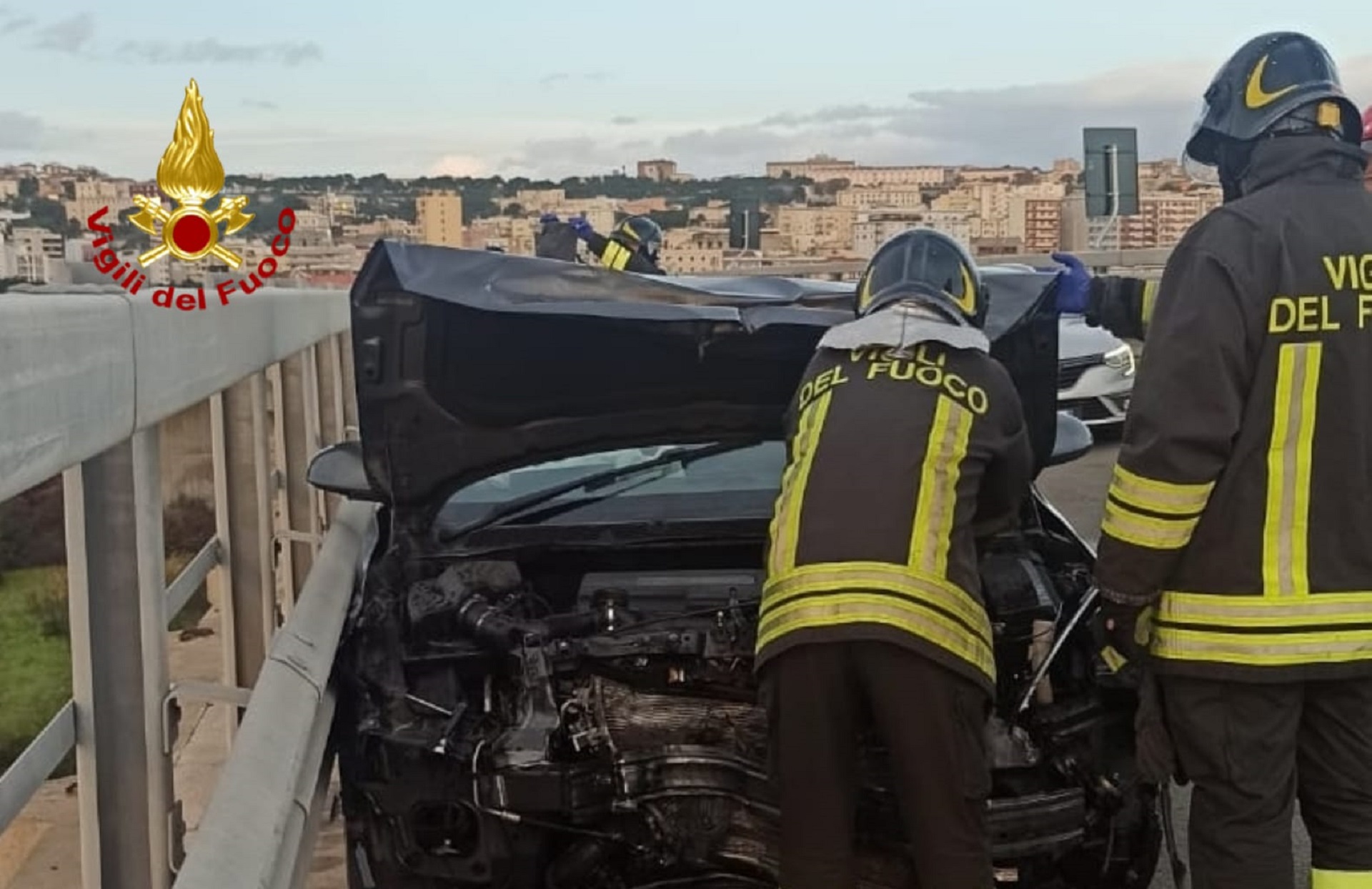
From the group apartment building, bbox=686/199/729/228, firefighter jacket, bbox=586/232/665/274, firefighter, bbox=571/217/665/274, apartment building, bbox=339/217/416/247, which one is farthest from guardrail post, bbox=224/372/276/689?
apartment building, bbox=686/199/729/228

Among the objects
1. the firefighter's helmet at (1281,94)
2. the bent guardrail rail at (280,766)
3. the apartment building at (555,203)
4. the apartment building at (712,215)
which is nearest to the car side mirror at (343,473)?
the bent guardrail rail at (280,766)

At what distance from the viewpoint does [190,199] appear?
3.72 meters

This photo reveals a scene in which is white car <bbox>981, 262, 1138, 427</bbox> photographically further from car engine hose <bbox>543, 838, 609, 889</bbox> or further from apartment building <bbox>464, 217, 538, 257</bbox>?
car engine hose <bbox>543, 838, 609, 889</bbox>

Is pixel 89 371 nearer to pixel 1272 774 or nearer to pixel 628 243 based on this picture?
pixel 1272 774

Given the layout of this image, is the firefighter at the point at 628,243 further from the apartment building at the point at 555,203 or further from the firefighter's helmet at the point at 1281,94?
the firefighter's helmet at the point at 1281,94

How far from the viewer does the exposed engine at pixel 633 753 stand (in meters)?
3.67

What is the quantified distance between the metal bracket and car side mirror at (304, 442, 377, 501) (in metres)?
1.28

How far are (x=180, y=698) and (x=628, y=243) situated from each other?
6621 millimetres

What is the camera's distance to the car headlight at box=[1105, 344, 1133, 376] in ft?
41.3

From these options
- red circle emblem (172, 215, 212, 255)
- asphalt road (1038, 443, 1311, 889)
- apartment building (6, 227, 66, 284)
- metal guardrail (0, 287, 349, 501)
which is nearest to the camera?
metal guardrail (0, 287, 349, 501)

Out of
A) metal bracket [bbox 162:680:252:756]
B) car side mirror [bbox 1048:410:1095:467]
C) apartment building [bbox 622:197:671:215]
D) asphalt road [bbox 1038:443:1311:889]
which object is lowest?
asphalt road [bbox 1038:443:1311:889]

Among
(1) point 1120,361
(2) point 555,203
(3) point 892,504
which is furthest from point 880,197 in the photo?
(3) point 892,504

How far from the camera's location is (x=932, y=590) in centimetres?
337

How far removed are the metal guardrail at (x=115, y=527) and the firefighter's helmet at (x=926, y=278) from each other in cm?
155
